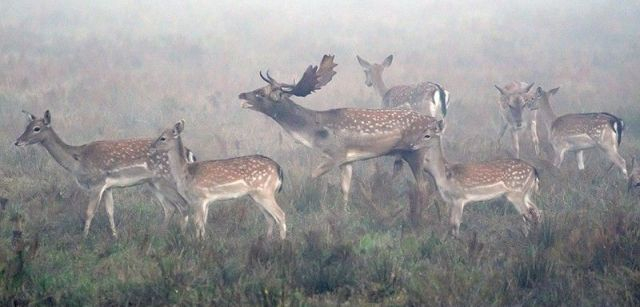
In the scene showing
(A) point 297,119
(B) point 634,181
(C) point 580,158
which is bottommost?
(C) point 580,158

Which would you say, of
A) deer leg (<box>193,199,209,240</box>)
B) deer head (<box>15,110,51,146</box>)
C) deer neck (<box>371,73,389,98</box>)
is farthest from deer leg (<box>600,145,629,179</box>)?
deer head (<box>15,110,51,146</box>)

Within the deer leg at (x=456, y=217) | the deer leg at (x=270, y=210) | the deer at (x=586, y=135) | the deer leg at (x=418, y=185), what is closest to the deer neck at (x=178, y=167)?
the deer leg at (x=270, y=210)

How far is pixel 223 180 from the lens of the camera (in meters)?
8.30

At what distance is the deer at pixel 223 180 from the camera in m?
8.30

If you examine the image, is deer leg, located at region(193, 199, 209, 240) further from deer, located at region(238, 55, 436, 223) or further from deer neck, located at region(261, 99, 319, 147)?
deer neck, located at region(261, 99, 319, 147)

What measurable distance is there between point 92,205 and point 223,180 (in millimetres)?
1472

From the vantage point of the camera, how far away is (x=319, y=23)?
29125 millimetres

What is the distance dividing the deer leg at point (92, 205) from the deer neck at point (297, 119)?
8.55ft

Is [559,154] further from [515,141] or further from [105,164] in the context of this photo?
[105,164]

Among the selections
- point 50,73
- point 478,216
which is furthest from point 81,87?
point 478,216

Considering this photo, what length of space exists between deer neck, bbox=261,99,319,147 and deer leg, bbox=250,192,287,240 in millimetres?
1778

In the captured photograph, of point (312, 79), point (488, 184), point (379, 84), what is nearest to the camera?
point (488, 184)

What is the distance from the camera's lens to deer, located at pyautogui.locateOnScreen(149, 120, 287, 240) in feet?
27.2

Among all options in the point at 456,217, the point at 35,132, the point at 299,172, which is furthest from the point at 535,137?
the point at 35,132
